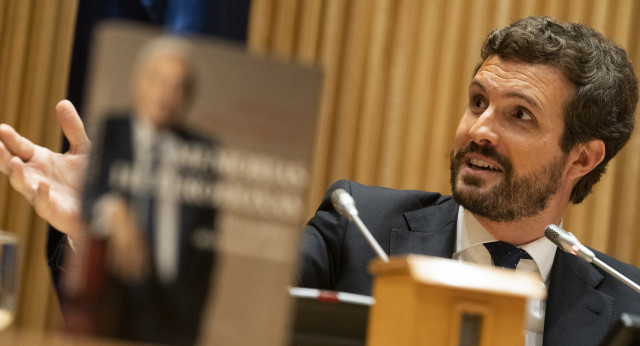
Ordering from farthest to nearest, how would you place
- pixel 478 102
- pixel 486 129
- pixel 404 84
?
pixel 404 84
pixel 478 102
pixel 486 129

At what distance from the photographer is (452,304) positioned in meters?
Answer: 0.99

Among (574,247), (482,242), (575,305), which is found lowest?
(575,305)

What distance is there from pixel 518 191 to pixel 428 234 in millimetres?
277

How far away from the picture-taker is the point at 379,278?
1.09 metres

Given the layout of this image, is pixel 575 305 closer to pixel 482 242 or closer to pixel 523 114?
pixel 482 242

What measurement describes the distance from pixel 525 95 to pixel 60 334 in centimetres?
Answer: 165

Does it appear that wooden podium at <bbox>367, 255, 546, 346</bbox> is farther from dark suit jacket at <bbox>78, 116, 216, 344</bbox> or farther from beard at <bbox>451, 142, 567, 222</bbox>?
beard at <bbox>451, 142, 567, 222</bbox>

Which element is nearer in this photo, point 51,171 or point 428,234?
point 51,171

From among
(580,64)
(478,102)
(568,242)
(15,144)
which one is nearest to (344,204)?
(568,242)

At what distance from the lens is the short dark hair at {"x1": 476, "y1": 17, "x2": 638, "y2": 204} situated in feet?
7.11

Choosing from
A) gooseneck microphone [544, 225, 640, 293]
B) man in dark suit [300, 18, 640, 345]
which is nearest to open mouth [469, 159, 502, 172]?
man in dark suit [300, 18, 640, 345]

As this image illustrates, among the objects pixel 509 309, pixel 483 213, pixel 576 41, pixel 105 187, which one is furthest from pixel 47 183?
pixel 576 41

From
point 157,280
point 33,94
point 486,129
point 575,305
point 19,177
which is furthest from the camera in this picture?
Result: point 33,94

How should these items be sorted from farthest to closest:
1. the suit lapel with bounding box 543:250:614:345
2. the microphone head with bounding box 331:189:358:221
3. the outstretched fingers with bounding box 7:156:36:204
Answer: the suit lapel with bounding box 543:250:614:345 → the microphone head with bounding box 331:189:358:221 → the outstretched fingers with bounding box 7:156:36:204
